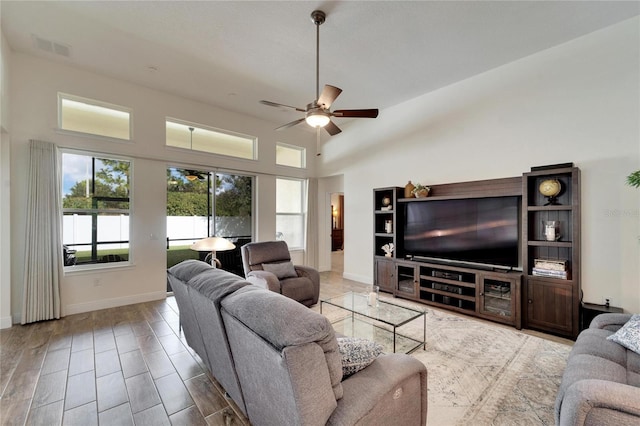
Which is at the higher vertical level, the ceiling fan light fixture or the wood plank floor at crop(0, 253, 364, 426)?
the ceiling fan light fixture

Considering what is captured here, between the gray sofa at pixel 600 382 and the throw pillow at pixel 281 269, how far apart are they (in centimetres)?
322

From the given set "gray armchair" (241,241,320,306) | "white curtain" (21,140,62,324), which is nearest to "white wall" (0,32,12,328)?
"white curtain" (21,140,62,324)

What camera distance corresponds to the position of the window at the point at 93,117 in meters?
4.02

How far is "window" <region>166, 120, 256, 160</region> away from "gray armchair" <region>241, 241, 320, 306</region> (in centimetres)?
236

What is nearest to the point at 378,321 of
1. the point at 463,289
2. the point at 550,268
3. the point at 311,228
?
the point at 463,289

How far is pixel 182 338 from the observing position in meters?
3.13

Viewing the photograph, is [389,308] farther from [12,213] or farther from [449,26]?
[12,213]

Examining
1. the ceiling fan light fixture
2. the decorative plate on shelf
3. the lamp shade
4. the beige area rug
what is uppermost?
the ceiling fan light fixture

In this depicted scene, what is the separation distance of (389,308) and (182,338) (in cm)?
239

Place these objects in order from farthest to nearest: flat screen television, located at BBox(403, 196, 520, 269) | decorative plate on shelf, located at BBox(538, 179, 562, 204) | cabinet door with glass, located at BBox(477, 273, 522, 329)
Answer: flat screen television, located at BBox(403, 196, 520, 269) < cabinet door with glass, located at BBox(477, 273, 522, 329) < decorative plate on shelf, located at BBox(538, 179, 562, 204)

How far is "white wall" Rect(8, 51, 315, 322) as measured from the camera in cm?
362

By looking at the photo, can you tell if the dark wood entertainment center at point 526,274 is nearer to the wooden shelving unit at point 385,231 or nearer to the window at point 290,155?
the wooden shelving unit at point 385,231

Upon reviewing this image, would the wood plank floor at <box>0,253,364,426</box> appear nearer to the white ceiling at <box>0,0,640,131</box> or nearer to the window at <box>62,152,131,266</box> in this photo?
the window at <box>62,152,131,266</box>

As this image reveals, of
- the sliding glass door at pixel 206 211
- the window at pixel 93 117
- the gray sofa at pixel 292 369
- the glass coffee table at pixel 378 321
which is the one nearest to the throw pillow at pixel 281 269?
the glass coffee table at pixel 378 321
